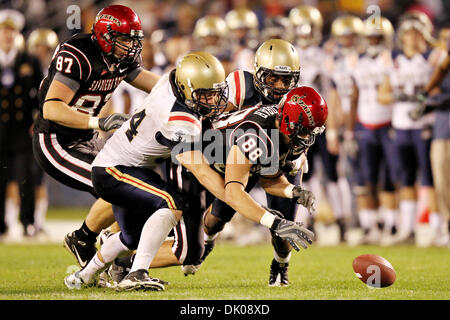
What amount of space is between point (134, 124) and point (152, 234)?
70 cm

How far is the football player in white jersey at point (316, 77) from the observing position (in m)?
9.05

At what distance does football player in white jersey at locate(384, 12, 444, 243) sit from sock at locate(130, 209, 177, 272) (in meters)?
4.32

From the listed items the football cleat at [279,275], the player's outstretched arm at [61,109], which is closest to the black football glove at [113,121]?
the player's outstretched arm at [61,109]

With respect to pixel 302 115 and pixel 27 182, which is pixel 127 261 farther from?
pixel 27 182

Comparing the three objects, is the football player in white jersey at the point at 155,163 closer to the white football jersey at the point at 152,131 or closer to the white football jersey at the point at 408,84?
the white football jersey at the point at 152,131

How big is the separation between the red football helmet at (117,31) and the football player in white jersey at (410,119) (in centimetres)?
382

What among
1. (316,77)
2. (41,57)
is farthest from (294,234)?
(41,57)

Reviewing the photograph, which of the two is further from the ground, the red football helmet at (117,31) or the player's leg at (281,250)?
the red football helmet at (117,31)

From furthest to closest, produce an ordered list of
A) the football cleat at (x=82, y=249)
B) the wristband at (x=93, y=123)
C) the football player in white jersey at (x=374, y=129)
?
the football player in white jersey at (x=374, y=129) < the football cleat at (x=82, y=249) < the wristband at (x=93, y=123)

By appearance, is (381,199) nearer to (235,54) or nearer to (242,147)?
(235,54)

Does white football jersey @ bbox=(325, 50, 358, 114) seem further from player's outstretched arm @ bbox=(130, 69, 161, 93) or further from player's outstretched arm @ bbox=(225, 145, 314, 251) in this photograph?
player's outstretched arm @ bbox=(225, 145, 314, 251)

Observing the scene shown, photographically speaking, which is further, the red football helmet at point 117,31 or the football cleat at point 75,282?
the red football helmet at point 117,31

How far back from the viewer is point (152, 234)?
494 cm

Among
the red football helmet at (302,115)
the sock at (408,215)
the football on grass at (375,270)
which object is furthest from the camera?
the sock at (408,215)
